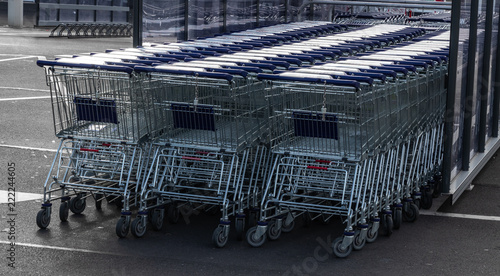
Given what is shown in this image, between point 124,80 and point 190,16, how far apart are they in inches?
161

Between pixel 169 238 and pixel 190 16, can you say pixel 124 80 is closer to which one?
pixel 169 238

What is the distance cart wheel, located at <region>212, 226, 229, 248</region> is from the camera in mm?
6433

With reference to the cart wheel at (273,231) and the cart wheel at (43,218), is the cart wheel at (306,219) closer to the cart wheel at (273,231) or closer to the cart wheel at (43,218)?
the cart wheel at (273,231)

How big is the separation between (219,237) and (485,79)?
4.39m

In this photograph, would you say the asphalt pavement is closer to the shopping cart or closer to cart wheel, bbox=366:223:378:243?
cart wheel, bbox=366:223:378:243

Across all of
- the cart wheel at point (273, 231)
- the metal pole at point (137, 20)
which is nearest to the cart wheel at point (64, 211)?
the cart wheel at point (273, 231)

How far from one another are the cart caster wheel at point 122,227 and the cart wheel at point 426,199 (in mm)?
2802

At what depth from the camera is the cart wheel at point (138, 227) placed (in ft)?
21.6

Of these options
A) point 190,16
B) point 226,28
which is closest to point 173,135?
point 190,16

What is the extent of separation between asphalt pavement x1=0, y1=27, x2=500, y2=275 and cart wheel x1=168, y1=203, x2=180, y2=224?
0.05 metres

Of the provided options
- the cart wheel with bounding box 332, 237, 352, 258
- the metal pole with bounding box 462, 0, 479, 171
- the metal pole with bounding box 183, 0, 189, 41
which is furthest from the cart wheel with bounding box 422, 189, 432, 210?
the metal pole with bounding box 183, 0, 189, 41

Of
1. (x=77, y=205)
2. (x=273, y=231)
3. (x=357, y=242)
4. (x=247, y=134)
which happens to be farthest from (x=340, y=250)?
(x=77, y=205)

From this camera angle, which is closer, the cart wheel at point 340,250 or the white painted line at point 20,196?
the cart wheel at point 340,250

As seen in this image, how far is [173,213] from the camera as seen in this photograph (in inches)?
280
